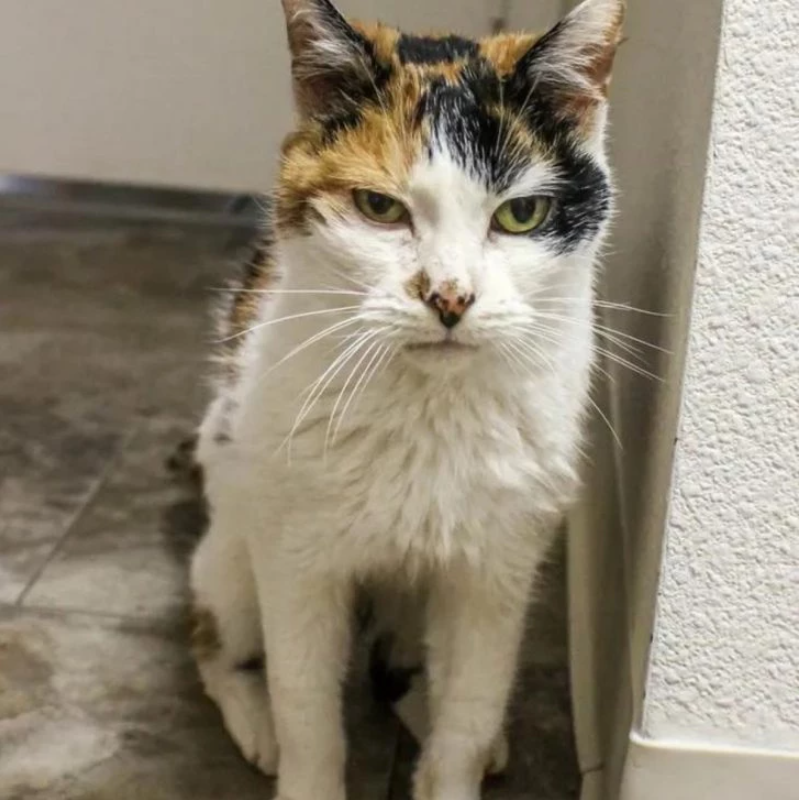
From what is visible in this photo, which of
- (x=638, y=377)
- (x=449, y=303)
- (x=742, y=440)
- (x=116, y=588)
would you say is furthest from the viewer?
(x=116, y=588)

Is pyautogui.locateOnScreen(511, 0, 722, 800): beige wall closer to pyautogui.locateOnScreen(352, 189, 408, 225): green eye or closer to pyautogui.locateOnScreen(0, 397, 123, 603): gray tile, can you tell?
pyautogui.locateOnScreen(352, 189, 408, 225): green eye

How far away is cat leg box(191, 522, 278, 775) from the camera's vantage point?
1234 mm

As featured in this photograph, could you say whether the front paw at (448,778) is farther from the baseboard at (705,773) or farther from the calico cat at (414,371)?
the baseboard at (705,773)

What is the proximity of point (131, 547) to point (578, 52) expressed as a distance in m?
0.97

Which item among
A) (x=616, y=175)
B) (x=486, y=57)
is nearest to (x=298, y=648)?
(x=486, y=57)

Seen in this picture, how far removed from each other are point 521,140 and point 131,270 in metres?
1.74

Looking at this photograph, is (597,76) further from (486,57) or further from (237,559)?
(237,559)

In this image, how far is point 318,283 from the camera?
0.94 metres

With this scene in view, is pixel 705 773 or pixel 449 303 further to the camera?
pixel 705 773

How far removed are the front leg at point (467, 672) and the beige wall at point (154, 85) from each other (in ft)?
4.94

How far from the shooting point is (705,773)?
1067 mm

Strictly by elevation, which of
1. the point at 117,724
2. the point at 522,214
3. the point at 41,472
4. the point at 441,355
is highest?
the point at 522,214

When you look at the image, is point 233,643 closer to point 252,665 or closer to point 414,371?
point 252,665

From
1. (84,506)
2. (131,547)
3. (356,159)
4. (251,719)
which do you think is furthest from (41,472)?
(356,159)
